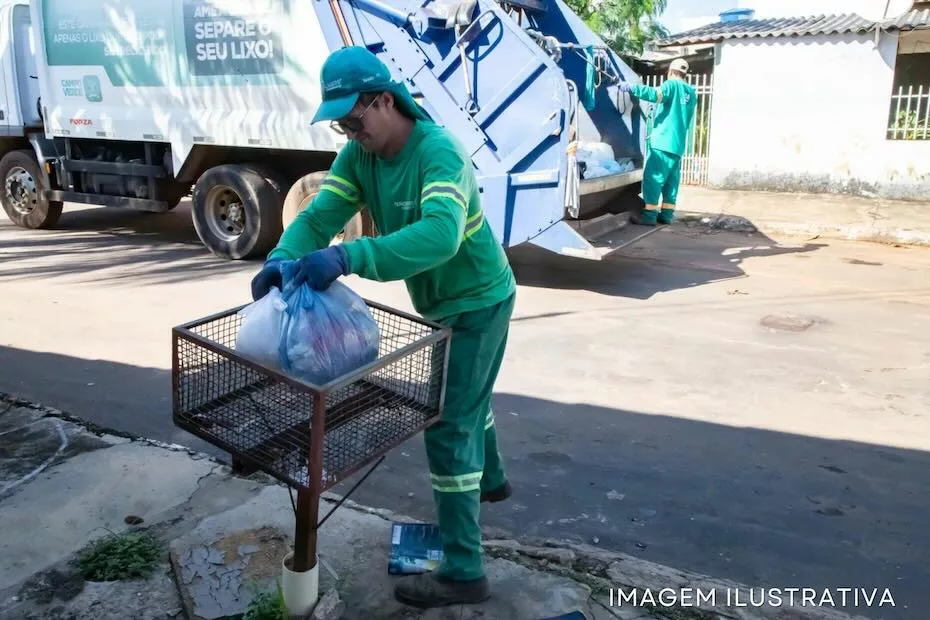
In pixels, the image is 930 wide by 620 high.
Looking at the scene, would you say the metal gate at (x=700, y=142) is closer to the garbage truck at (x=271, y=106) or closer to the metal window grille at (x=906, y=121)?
the metal window grille at (x=906, y=121)

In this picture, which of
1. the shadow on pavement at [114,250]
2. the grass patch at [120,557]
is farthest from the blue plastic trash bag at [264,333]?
the shadow on pavement at [114,250]

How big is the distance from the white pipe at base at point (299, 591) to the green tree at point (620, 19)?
14.0 m

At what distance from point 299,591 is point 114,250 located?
7.14 metres

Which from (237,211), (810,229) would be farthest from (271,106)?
(810,229)

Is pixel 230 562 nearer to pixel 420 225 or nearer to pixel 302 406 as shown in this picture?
pixel 302 406

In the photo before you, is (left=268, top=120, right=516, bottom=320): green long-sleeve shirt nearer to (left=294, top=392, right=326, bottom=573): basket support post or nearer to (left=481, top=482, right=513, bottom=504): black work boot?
(left=294, top=392, right=326, bottom=573): basket support post

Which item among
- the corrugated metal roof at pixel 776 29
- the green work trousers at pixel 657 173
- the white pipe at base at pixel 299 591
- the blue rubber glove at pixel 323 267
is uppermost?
the corrugated metal roof at pixel 776 29

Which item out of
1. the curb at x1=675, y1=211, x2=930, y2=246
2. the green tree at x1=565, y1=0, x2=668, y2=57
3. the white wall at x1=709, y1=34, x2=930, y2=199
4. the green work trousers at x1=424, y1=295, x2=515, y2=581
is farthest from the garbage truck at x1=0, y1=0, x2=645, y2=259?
the green tree at x1=565, y1=0, x2=668, y2=57

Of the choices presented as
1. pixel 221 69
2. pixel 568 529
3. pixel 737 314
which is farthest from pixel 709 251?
pixel 568 529

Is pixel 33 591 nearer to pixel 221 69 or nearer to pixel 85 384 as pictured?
pixel 85 384

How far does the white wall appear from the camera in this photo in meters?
10.9

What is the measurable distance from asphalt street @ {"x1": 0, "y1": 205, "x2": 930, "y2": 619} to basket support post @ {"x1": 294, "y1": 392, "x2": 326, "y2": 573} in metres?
0.99

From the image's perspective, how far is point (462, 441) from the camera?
241 centimetres

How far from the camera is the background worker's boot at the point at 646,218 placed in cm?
743
